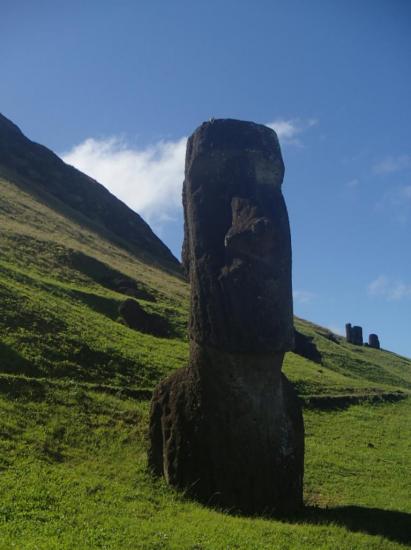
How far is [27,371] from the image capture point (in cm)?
1980

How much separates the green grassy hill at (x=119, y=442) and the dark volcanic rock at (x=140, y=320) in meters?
0.81

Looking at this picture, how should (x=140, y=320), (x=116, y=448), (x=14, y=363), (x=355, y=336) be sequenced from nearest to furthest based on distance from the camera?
(x=116, y=448)
(x=14, y=363)
(x=140, y=320)
(x=355, y=336)

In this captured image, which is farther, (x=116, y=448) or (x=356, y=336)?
(x=356, y=336)

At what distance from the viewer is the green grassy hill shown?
11047 mm

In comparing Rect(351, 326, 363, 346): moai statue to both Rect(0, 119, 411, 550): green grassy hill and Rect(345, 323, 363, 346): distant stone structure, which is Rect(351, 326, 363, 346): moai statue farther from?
Rect(0, 119, 411, 550): green grassy hill

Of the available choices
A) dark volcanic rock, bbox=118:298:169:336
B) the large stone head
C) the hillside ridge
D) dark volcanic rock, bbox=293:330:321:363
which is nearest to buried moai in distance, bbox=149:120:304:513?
the large stone head

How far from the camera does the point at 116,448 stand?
1606cm

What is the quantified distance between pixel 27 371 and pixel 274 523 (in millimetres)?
10412

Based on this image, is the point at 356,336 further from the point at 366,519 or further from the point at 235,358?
the point at 235,358

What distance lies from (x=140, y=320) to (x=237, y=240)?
758 inches

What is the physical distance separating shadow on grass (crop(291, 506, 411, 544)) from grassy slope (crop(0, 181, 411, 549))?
45mm

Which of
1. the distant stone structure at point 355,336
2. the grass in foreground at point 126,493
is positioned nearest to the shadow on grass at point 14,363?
the grass in foreground at point 126,493

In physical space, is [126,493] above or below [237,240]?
below

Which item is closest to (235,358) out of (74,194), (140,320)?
(140,320)
